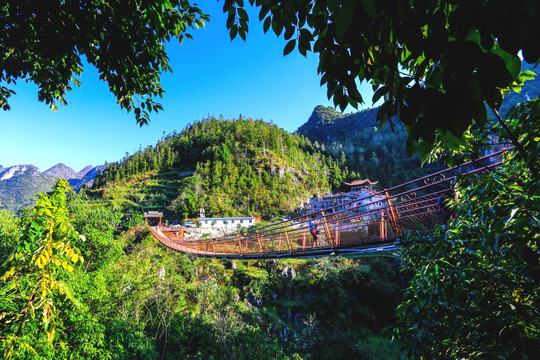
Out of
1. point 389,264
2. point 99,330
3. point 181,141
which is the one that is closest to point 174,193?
point 181,141

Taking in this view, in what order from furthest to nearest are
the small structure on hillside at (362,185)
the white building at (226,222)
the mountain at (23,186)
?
the mountain at (23,186), the small structure on hillside at (362,185), the white building at (226,222)

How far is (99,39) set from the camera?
1.77 metres

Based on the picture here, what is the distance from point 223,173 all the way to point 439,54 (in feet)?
193

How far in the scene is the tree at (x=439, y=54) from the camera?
1.22 ft

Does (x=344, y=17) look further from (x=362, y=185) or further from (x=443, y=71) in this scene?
(x=362, y=185)

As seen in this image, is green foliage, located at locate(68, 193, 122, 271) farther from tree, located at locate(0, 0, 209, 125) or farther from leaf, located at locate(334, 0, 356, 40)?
leaf, located at locate(334, 0, 356, 40)

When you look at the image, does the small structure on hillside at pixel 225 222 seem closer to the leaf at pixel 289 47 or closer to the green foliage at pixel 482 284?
the green foliage at pixel 482 284

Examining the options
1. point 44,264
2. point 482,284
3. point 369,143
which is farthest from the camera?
point 369,143

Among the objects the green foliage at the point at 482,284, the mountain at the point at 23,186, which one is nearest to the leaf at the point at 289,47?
the green foliage at the point at 482,284

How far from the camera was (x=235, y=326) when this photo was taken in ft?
31.2

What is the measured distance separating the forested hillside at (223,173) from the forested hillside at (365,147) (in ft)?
26.0

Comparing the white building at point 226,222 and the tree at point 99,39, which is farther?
the white building at point 226,222

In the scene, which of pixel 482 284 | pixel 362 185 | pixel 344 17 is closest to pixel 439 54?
pixel 344 17

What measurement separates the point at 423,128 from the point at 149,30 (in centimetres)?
232
